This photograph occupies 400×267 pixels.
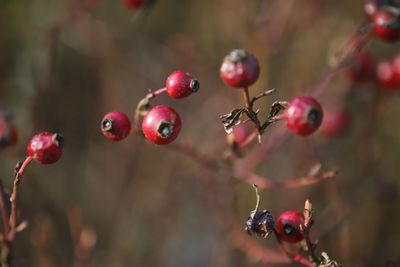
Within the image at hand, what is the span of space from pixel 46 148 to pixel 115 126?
0.23 meters

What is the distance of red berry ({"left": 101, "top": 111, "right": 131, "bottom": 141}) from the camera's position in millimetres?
1823

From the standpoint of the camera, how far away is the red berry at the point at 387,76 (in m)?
2.69

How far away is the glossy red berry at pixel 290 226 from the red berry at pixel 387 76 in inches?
49.0

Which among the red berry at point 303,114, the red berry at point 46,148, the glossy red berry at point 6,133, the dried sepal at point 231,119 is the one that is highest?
the glossy red berry at point 6,133

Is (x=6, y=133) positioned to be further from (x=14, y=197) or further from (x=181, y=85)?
(x=181, y=85)

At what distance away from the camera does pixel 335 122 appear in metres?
3.02

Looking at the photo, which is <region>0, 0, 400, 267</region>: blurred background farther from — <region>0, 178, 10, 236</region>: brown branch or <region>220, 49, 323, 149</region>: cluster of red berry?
<region>220, 49, 323, 149</region>: cluster of red berry

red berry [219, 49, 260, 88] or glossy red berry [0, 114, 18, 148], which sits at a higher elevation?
glossy red berry [0, 114, 18, 148]

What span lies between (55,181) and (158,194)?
75 centimetres

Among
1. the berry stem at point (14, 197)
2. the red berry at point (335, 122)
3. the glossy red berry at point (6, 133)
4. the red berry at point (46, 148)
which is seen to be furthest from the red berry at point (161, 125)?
the red berry at point (335, 122)

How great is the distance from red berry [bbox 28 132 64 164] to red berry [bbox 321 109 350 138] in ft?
5.59

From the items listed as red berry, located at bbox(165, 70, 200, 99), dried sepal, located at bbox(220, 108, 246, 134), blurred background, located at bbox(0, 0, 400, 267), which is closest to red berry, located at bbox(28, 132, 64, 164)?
red berry, located at bbox(165, 70, 200, 99)

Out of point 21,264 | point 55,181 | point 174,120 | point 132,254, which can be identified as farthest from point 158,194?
point 174,120

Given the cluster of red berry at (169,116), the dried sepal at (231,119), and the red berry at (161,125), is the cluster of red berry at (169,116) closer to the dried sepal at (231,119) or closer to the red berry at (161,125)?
the red berry at (161,125)
